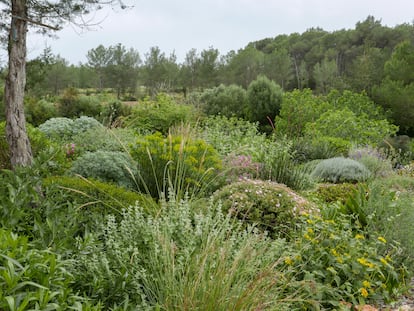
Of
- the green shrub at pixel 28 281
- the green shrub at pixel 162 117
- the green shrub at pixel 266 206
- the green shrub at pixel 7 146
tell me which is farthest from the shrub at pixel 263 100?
the green shrub at pixel 28 281

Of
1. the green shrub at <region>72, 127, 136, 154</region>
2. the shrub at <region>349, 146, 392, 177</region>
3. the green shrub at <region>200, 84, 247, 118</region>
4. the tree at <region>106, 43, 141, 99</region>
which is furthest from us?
the tree at <region>106, 43, 141, 99</region>

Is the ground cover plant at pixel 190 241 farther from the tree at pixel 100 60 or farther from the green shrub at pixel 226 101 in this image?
the tree at pixel 100 60

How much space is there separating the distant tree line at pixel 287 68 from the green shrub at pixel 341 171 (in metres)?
11.1

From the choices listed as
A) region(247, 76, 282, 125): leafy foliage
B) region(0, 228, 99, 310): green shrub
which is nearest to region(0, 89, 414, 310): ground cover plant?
region(0, 228, 99, 310): green shrub

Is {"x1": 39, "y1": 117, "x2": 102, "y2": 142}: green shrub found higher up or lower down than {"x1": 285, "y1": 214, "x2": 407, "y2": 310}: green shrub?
higher up

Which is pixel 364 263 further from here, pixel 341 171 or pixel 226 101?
pixel 226 101

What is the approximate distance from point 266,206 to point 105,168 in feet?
7.64

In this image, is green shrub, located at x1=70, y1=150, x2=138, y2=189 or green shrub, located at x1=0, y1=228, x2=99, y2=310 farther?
green shrub, located at x1=70, y1=150, x2=138, y2=189

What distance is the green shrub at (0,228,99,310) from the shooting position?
1.58 m

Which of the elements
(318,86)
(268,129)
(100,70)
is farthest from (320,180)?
(318,86)

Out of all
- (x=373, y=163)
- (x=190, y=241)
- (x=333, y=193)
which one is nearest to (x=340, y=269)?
(x=190, y=241)

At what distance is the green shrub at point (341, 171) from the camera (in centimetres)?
805

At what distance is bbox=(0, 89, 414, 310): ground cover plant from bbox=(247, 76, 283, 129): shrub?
12.0 metres

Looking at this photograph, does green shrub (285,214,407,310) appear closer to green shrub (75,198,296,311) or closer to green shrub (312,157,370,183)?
green shrub (75,198,296,311)
